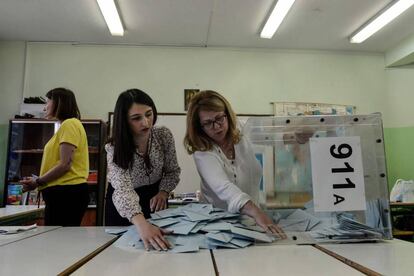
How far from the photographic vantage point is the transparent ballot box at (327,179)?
96 cm

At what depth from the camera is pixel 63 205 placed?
1.62 meters

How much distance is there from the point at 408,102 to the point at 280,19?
212cm

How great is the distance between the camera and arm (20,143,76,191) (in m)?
1.61

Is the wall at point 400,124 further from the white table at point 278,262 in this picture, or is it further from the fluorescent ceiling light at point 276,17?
the white table at point 278,262

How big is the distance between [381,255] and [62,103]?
166 cm

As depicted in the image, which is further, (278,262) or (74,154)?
(74,154)

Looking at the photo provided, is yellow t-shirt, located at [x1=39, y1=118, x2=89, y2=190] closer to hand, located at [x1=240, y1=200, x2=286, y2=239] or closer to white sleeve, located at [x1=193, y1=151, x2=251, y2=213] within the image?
white sleeve, located at [x1=193, y1=151, x2=251, y2=213]

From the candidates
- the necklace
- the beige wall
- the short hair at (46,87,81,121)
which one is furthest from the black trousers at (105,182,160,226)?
the beige wall

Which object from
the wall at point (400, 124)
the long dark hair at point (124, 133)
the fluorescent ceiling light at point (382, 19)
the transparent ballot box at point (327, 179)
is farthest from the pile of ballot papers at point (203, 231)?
the wall at point (400, 124)

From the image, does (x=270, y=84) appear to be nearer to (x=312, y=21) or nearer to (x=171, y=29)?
(x=312, y=21)

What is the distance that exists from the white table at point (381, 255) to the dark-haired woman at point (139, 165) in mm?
466

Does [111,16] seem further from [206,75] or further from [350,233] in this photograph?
[350,233]

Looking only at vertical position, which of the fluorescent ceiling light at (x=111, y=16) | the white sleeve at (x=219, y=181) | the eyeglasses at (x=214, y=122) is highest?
the fluorescent ceiling light at (x=111, y=16)

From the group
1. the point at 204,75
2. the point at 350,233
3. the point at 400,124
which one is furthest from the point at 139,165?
the point at 400,124
